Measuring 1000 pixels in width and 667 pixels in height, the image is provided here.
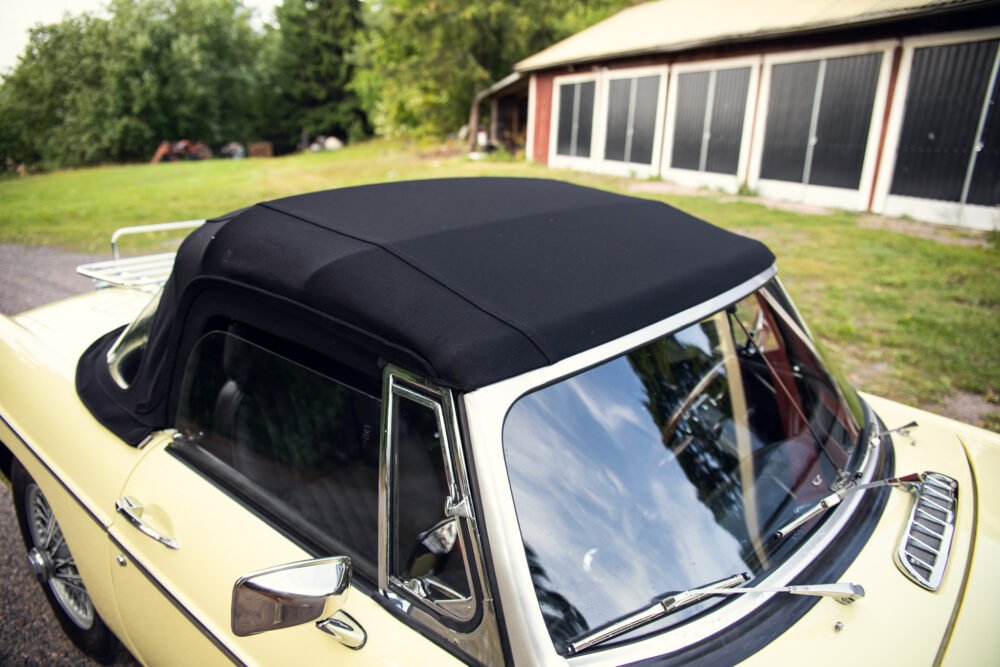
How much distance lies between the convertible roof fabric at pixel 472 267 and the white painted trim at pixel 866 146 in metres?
11.4

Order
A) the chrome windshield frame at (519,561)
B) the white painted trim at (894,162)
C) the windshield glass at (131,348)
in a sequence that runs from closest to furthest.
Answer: the chrome windshield frame at (519,561) < the windshield glass at (131,348) < the white painted trim at (894,162)

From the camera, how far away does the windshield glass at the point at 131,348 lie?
7.25 ft

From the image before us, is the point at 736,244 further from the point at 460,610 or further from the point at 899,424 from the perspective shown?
the point at 460,610

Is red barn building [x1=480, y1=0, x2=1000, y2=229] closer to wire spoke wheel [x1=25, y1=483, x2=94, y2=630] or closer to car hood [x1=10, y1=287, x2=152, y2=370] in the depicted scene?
car hood [x1=10, y1=287, x2=152, y2=370]

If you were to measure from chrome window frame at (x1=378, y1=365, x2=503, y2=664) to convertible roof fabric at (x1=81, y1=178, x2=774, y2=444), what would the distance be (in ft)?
0.21

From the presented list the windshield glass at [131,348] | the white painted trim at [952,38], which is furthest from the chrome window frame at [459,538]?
the white painted trim at [952,38]

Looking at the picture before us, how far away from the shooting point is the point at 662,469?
158cm

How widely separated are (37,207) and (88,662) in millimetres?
15670

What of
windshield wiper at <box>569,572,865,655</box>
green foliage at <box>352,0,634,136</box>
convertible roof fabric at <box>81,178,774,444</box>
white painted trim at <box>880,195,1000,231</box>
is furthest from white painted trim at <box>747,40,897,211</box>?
green foliage at <box>352,0,634,136</box>

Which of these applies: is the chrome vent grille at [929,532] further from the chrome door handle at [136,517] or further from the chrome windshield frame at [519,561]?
the chrome door handle at [136,517]

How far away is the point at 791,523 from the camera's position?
1.62 metres

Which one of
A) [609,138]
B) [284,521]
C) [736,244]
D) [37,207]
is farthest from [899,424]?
[37,207]

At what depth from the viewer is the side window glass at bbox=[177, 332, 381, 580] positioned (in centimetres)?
164

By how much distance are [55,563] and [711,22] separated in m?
16.2
